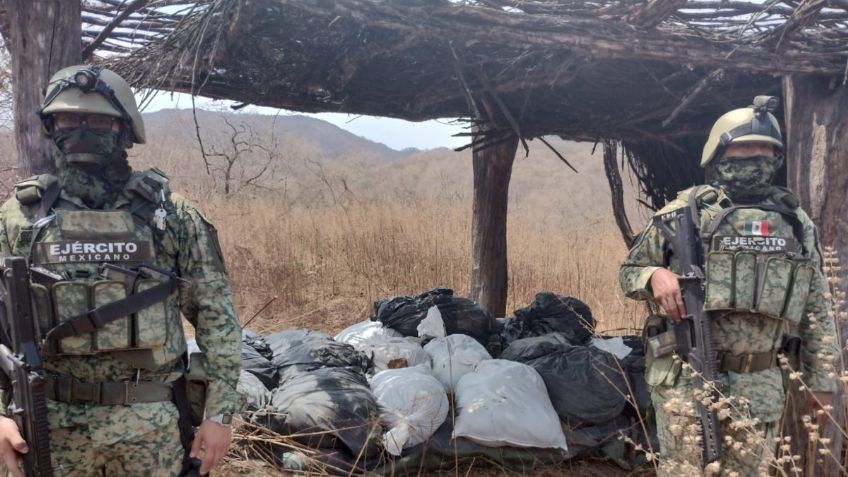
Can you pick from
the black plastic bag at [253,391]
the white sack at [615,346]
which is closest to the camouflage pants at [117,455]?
the black plastic bag at [253,391]

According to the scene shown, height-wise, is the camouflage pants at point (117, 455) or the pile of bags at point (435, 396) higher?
the camouflage pants at point (117, 455)

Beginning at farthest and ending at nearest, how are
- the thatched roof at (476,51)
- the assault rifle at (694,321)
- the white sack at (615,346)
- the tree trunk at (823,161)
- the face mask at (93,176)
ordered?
the white sack at (615,346), the tree trunk at (823,161), the thatched roof at (476,51), the assault rifle at (694,321), the face mask at (93,176)

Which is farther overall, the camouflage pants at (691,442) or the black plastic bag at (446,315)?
the black plastic bag at (446,315)

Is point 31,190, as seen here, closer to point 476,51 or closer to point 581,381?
point 476,51

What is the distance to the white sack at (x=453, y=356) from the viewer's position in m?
3.74

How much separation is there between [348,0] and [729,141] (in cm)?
175

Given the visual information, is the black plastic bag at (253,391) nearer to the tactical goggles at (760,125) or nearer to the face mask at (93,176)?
the face mask at (93,176)

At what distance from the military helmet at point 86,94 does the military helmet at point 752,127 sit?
7.48 feet

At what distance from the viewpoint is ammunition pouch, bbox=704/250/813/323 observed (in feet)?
8.03

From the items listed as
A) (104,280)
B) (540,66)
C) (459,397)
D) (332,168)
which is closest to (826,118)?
(540,66)

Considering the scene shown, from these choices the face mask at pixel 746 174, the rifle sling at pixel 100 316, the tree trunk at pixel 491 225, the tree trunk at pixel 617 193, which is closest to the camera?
the rifle sling at pixel 100 316

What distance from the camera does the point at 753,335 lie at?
2529 millimetres

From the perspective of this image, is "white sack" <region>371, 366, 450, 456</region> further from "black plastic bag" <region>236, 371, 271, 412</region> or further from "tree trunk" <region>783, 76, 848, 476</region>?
"tree trunk" <region>783, 76, 848, 476</region>

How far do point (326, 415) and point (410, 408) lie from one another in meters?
0.46
